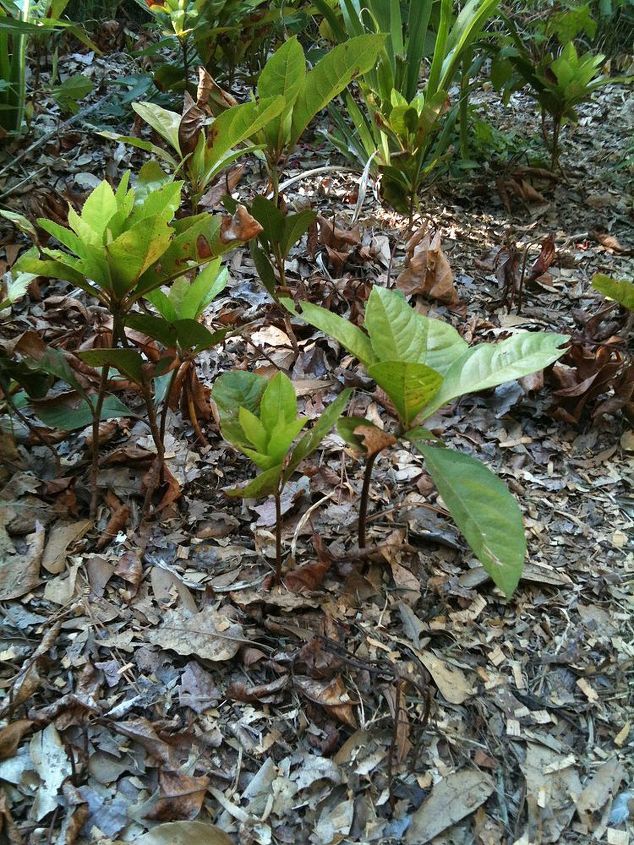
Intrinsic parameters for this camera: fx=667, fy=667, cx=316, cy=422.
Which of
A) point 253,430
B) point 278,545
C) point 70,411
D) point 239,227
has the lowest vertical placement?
point 278,545

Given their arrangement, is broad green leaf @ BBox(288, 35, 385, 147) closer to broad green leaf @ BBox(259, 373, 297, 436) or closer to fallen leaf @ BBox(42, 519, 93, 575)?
broad green leaf @ BBox(259, 373, 297, 436)

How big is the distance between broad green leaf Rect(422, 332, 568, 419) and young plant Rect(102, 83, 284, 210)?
631 mm

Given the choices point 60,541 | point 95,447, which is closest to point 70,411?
point 95,447

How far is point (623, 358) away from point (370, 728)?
103cm

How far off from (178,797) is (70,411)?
677mm

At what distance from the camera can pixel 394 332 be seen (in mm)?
1027

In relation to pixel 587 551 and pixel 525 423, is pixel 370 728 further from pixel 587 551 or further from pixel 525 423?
pixel 525 423

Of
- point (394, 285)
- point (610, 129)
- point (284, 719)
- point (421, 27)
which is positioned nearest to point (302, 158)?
point (421, 27)

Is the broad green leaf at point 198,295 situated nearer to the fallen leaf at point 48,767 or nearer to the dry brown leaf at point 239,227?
the dry brown leaf at point 239,227

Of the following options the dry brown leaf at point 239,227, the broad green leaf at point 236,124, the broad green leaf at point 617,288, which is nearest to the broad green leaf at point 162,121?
the broad green leaf at point 236,124

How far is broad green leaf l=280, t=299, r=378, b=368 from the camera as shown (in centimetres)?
99

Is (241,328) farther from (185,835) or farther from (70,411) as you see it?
(185,835)

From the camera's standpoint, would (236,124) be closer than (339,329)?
No

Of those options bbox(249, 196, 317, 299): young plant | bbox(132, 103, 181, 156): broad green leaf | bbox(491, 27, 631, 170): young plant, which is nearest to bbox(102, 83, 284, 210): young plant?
bbox(132, 103, 181, 156): broad green leaf
